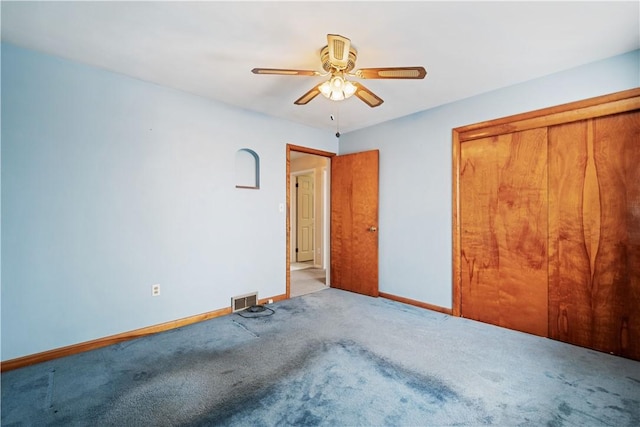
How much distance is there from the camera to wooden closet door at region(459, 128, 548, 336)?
8.76 ft

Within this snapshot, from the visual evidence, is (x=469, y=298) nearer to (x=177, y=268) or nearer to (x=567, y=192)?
(x=567, y=192)

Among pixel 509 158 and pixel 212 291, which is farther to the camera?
pixel 212 291

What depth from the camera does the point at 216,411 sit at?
65.5 inches

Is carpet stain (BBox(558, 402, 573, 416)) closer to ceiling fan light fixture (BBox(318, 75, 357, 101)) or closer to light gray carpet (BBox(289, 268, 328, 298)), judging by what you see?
ceiling fan light fixture (BBox(318, 75, 357, 101))

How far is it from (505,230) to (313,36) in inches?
99.6

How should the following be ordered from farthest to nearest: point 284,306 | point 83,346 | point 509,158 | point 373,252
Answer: point 373,252, point 284,306, point 509,158, point 83,346

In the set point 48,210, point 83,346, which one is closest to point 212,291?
point 83,346

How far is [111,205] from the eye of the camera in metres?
2.52

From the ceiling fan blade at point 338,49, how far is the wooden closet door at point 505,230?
190 centimetres

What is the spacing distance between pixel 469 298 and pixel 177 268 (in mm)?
3102

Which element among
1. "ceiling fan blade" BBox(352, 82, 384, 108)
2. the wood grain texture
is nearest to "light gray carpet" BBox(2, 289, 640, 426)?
the wood grain texture

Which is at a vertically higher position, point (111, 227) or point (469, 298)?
point (111, 227)

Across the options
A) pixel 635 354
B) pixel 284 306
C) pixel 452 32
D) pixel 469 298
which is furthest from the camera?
pixel 284 306

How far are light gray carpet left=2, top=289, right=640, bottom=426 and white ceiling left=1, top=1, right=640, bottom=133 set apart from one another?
2.37m
